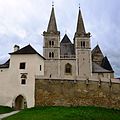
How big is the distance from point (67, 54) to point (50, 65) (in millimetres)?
4609

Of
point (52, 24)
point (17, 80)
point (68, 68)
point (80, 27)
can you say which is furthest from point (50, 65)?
point (17, 80)

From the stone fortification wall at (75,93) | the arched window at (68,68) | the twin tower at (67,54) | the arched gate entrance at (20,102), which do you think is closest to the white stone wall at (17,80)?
the arched gate entrance at (20,102)

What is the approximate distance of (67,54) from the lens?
192ft

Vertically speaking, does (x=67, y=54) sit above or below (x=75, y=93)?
above

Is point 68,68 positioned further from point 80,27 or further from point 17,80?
point 17,80

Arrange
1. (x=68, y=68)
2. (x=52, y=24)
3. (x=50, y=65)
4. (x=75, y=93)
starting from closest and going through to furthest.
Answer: (x=75, y=93)
(x=50, y=65)
(x=68, y=68)
(x=52, y=24)

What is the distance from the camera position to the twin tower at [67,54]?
56594 millimetres

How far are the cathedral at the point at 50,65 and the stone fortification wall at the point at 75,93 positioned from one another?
63 centimetres

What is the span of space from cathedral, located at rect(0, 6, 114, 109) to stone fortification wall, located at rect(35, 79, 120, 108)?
63 cm

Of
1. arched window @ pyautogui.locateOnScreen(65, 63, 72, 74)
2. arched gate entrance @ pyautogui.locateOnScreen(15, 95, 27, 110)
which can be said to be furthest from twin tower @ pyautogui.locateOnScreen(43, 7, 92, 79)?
arched gate entrance @ pyautogui.locateOnScreen(15, 95, 27, 110)

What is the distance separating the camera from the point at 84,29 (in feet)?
196

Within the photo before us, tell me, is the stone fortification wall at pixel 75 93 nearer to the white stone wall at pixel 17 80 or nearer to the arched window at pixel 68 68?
the white stone wall at pixel 17 80

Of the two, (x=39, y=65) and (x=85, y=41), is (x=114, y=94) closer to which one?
(x=39, y=65)

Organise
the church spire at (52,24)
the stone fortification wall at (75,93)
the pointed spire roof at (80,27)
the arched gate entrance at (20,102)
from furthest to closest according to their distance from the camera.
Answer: the pointed spire roof at (80,27), the church spire at (52,24), the arched gate entrance at (20,102), the stone fortification wall at (75,93)
